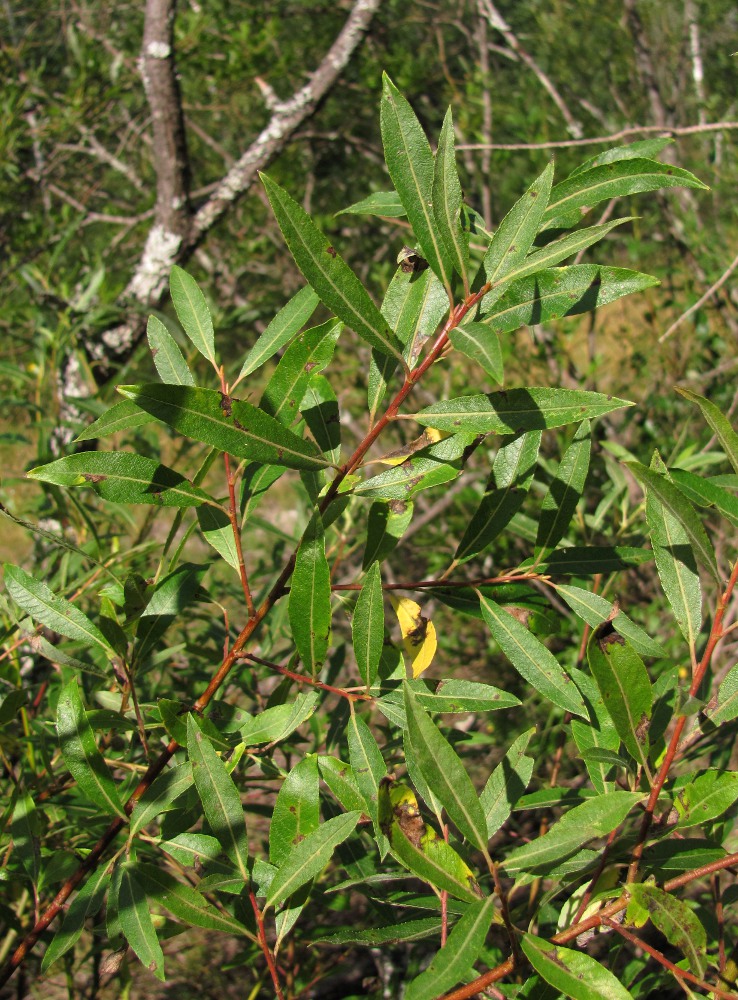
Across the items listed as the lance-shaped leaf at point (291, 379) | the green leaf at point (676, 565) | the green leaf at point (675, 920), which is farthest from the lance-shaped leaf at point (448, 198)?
the green leaf at point (675, 920)

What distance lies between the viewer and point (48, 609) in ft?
2.36

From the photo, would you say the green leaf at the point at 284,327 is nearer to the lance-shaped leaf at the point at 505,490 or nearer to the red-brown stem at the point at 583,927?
the lance-shaped leaf at the point at 505,490

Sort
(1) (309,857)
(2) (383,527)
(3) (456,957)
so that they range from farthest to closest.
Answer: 1. (2) (383,527)
2. (1) (309,857)
3. (3) (456,957)

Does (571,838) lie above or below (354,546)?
above

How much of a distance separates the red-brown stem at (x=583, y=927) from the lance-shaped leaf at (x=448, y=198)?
17.9 inches

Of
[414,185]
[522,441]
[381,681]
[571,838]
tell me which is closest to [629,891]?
[571,838]

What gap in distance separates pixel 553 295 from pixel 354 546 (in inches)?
29.2

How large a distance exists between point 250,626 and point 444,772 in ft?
0.72

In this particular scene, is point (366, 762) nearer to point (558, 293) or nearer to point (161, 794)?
point (161, 794)

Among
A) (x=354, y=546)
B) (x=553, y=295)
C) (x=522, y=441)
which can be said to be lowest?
(x=354, y=546)

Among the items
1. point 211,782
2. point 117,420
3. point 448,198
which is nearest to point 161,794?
point 211,782

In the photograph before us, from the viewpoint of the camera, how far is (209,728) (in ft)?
2.14

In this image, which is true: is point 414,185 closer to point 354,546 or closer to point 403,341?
point 403,341

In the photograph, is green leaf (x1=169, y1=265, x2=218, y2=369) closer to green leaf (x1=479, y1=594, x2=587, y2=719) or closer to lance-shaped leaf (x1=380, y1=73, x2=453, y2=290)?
lance-shaped leaf (x1=380, y1=73, x2=453, y2=290)
